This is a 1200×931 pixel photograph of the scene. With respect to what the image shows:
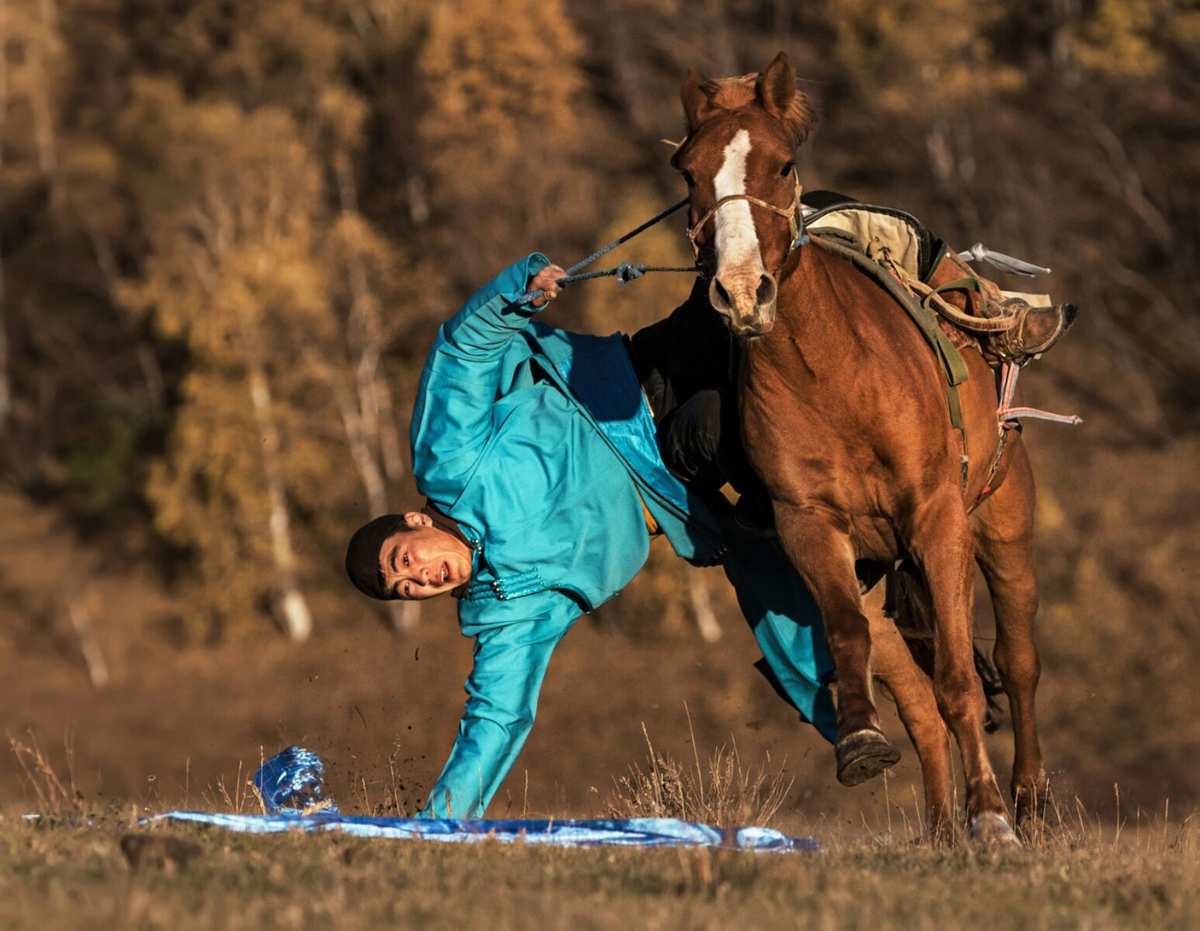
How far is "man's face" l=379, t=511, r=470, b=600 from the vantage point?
710 cm

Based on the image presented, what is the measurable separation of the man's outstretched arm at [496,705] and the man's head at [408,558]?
11.4 inches

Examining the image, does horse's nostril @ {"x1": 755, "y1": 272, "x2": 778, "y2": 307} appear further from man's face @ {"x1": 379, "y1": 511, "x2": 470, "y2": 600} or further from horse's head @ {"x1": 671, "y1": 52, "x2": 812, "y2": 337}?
man's face @ {"x1": 379, "y1": 511, "x2": 470, "y2": 600}

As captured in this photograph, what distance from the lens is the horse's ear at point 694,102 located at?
6145 mm

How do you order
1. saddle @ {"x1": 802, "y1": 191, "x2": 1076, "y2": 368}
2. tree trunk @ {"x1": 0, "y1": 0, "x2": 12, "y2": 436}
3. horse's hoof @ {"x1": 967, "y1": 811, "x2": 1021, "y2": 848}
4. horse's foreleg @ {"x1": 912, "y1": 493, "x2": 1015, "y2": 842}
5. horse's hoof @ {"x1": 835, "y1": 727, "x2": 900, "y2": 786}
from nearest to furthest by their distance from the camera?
horse's hoof @ {"x1": 835, "y1": 727, "x2": 900, "y2": 786} → horse's hoof @ {"x1": 967, "y1": 811, "x2": 1021, "y2": 848} → horse's foreleg @ {"x1": 912, "y1": 493, "x2": 1015, "y2": 842} → saddle @ {"x1": 802, "y1": 191, "x2": 1076, "y2": 368} → tree trunk @ {"x1": 0, "y1": 0, "x2": 12, "y2": 436}

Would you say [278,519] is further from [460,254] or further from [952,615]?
[952,615]

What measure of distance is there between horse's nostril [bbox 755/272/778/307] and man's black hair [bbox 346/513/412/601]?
2.16 meters

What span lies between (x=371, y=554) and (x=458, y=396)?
757 millimetres

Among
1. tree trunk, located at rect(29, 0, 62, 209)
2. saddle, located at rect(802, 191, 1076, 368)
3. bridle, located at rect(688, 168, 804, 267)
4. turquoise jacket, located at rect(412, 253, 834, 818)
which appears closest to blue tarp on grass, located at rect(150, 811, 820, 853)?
turquoise jacket, located at rect(412, 253, 834, 818)

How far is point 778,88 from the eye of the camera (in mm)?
6195

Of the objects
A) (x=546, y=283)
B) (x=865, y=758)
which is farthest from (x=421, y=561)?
(x=865, y=758)

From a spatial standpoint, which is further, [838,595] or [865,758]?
[838,595]

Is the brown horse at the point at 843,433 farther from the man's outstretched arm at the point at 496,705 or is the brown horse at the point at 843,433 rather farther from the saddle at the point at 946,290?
the man's outstretched arm at the point at 496,705

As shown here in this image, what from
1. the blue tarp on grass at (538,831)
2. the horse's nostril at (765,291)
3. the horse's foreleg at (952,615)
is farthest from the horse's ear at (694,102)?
the blue tarp on grass at (538,831)

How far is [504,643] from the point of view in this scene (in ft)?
23.9
